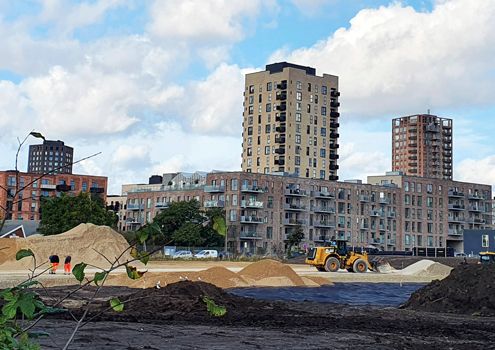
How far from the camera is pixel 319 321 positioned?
2111 centimetres

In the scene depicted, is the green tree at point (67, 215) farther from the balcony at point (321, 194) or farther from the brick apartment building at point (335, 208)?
the balcony at point (321, 194)

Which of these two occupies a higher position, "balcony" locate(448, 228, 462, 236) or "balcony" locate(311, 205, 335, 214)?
"balcony" locate(311, 205, 335, 214)

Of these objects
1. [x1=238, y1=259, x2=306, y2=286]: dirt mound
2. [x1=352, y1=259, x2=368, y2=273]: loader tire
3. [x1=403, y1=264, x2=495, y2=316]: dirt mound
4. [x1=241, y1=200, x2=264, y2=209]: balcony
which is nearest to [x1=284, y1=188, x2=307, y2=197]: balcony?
[x1=241, y1=200, x2=264, y2=209]: balcony

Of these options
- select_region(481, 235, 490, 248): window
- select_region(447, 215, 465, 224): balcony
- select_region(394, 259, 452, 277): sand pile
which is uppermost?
select_region(447, 215, 465, 224): balcony

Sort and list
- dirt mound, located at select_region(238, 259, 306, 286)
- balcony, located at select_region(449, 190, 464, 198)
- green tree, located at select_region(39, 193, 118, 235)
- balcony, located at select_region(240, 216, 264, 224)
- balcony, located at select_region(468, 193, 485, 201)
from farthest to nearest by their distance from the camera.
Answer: balcony, located at select_region(468, 193, 485, 201), balcony, located at select_region(449, 190, 464, 198), balcony, located at select_region(240, 216, 264, 224), green tree, located at select_region(39, 193, 118, 235), dirt mound, located at select_region(238, 259, 306, 286)

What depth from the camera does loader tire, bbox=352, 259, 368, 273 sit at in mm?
54944

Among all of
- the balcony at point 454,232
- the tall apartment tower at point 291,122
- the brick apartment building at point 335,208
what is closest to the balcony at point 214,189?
the brick apartment building at point 335,208

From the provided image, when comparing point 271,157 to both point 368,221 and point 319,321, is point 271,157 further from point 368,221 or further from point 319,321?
point 319,321

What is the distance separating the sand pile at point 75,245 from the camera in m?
60.4

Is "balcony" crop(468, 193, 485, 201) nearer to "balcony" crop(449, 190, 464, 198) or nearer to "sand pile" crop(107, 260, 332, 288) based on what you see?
"balcony" crop(449, 190, 464, 198)

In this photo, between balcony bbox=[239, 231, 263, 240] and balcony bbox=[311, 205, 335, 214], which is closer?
balcony bbox=[239, 231, 263, 240]

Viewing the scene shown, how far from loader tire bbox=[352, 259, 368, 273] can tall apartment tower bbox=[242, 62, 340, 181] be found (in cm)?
10300

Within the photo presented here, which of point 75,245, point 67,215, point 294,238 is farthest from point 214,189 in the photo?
point 75,245

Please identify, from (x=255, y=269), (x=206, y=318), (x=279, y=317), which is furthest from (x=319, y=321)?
(x=255, y=269)
